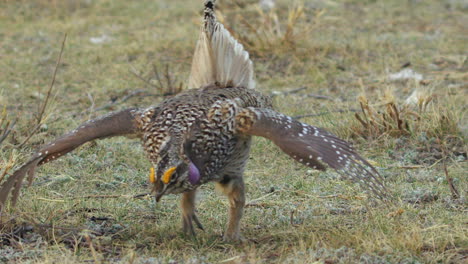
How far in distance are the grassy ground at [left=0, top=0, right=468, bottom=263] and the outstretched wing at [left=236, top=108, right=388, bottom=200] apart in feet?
1.33

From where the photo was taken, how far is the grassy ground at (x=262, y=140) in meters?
4.20

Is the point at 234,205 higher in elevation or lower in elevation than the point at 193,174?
lower

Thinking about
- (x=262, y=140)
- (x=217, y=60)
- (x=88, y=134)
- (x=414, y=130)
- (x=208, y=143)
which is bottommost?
(x=262, y=140)

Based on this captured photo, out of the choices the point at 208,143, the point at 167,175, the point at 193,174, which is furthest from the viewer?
the point at 208,143

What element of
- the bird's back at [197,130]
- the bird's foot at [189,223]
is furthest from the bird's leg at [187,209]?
the bird's back at [197,130]

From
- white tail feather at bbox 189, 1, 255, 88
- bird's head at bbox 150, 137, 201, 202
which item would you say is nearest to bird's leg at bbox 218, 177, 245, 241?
bird's head at bbox 150, 137, 201, 202

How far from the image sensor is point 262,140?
6438 millimetres

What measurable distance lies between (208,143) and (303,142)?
56cm

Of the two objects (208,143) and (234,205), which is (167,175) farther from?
(234,205)

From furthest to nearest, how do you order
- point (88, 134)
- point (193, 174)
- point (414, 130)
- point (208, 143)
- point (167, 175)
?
point (414, 130) → point (88, 134) → point (208, 143) → point (193, 174) → point (167, 175)

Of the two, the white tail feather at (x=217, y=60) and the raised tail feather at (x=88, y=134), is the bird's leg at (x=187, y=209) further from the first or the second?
the white tail feather at (x=217, y=60)

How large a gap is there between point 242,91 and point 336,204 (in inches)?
42.8

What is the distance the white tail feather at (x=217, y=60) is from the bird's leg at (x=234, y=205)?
34.2 inches

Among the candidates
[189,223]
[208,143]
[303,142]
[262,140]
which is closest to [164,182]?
[208,143]
